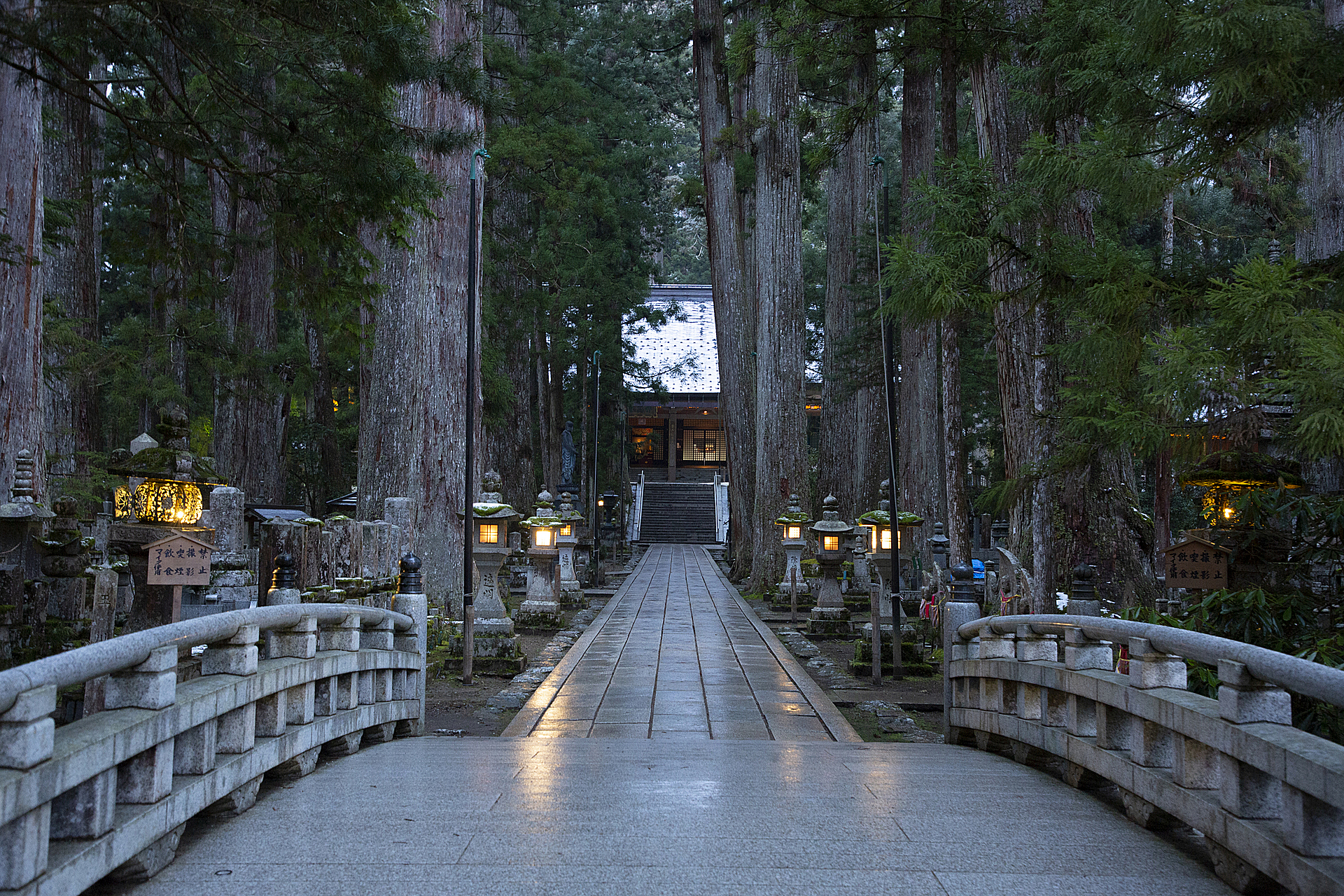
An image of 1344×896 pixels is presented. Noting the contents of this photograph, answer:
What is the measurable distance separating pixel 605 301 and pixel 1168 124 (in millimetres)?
24703

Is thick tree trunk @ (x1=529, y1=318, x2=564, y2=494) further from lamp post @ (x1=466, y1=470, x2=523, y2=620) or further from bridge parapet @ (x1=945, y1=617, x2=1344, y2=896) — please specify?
bridge parapet @ (x1=945, y1=617, x2=1344, y2=896)

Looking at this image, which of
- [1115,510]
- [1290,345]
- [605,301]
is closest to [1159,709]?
[1290,345]

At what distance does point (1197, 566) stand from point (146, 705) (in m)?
7.28

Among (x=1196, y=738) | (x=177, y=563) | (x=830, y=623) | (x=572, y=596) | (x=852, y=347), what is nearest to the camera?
(x=1196, y=738)

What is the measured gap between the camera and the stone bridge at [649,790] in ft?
10.4

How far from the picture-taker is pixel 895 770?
18.5 ft

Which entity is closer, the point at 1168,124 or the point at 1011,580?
the point at 1168,124

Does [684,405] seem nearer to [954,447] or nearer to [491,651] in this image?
[954,447]

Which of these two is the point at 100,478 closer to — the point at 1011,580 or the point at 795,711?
the point at 795,711

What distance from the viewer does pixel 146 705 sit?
3.62 metres

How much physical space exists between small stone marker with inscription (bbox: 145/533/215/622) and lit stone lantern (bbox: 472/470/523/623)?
5007 millimetres

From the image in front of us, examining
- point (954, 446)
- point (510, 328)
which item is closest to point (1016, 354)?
point (954, 446)

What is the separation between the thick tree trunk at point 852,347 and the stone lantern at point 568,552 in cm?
591

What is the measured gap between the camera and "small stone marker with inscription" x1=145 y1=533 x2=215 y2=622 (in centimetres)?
783
